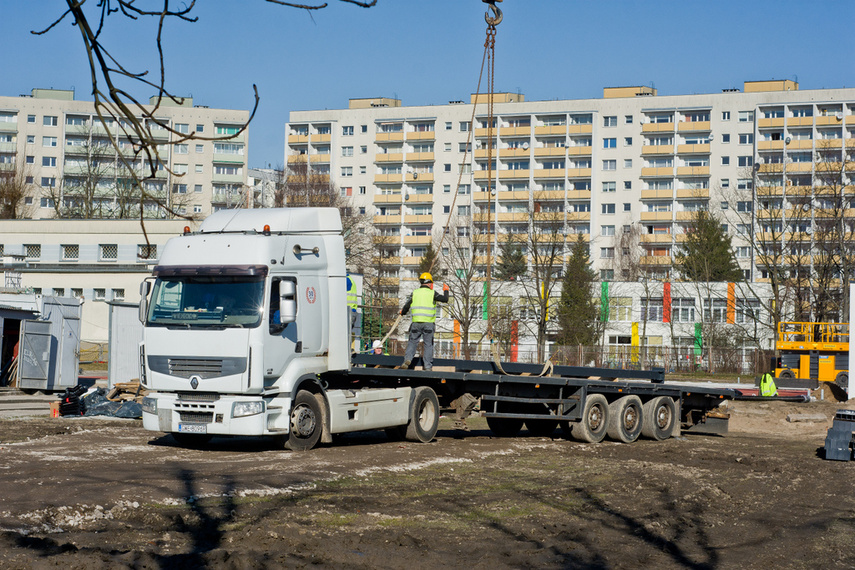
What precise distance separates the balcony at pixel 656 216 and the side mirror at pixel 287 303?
3401 inches

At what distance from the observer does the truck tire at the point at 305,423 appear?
1378 cm

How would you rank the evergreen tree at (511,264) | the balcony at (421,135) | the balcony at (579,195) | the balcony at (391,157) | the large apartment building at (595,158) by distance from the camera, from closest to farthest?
the evergreen tree at (511,264) → the large apartment building at (595,158) → the balcony at (579,195) → the balcony at (421,135) → the balcony at (391,157)

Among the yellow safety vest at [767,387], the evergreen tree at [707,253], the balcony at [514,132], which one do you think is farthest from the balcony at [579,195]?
the yellow safety vest at [767,387]

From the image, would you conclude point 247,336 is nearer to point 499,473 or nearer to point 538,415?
point 499,473

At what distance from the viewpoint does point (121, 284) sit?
58844 mm

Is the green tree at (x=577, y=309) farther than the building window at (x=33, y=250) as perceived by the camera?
Yes

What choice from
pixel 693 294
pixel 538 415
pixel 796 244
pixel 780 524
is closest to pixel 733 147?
pixel 693 294

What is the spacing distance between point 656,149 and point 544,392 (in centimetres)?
8322

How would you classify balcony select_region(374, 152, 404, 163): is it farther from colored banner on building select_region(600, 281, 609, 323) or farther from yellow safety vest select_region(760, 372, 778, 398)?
yellow safety vest select_region(760, 372, 778, 398)

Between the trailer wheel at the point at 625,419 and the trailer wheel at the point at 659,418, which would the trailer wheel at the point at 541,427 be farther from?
the trailer wheel at the point at 659,418

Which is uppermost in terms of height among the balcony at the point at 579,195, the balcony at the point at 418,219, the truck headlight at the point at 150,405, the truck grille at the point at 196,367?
the balcony at the point at 579,195

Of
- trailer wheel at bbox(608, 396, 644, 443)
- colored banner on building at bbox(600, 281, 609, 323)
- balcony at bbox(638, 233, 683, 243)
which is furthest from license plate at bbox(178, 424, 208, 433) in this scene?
balcony at bbox(638, 233, 683, 243)

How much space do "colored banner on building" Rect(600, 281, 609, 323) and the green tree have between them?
5.70 feet

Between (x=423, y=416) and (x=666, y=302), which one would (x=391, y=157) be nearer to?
(x=666, y=302)
